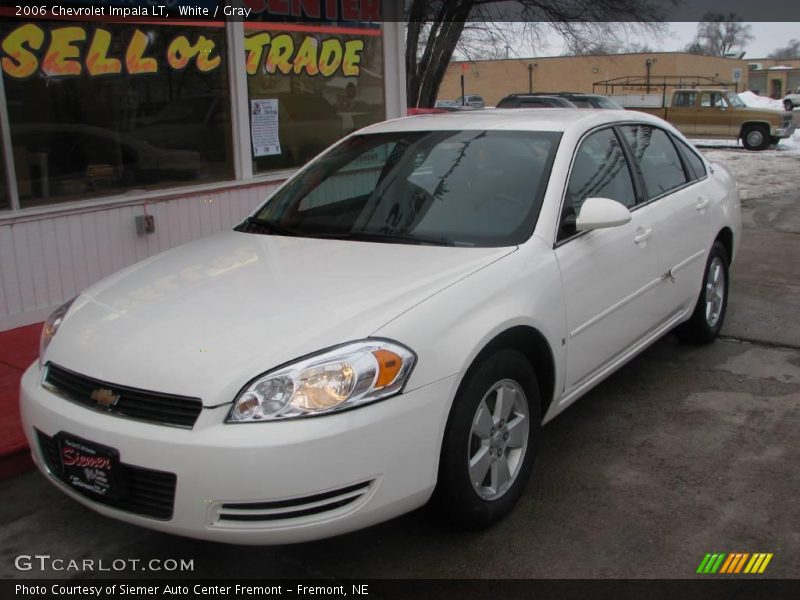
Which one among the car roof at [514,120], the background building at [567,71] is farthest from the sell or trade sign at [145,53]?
the background building at [567,71]

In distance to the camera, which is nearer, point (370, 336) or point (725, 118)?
point (370, 336)

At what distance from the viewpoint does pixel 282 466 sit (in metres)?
2.59

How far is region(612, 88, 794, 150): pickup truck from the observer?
24.5 metres

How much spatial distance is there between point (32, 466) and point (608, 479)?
2.80 meters

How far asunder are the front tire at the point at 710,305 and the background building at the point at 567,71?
44.9 metres

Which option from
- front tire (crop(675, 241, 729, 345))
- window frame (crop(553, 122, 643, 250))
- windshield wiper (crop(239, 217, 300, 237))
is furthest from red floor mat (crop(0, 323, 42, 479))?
front tire (crop(675, 241, 729, 345))

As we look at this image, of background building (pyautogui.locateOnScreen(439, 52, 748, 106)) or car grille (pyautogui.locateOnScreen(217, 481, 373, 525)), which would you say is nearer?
car grille (pyautogui.locateOnScreen(217, 481, 373, 525))

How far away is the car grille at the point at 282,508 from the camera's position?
2658 mm

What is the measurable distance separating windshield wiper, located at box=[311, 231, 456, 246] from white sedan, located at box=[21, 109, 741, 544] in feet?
0.05

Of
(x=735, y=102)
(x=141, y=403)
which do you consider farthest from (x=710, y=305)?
(x=735, y=102)

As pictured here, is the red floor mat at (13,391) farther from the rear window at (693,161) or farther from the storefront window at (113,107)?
the rear window at (693,161)

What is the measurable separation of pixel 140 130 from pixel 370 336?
186 inches

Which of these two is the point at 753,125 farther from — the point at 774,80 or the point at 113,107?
the point at 774,80

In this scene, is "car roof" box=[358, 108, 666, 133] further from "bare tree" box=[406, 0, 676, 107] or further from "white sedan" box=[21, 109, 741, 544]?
"bare tree" box=[406, 0, 676, 107]
